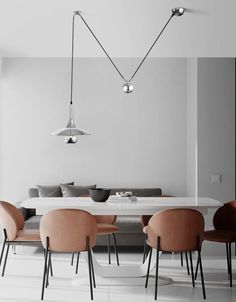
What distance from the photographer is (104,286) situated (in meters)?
4.98

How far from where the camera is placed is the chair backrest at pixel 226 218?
545 cm

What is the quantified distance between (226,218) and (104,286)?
Answer: 1413 mm

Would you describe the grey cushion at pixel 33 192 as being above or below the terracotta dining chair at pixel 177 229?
above

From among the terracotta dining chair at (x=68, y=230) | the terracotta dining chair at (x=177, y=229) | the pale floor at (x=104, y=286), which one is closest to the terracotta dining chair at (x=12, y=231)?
the pale floor at (x=104, y=286)

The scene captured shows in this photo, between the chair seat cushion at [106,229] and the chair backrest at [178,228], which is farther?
the chair seat cushion at [106,229]

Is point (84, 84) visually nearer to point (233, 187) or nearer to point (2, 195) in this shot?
point (2, 195)

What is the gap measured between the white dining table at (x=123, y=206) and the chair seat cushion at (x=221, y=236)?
0.29 metres

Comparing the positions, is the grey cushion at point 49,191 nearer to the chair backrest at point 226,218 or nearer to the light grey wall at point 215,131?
the light grey wall at point 215,131

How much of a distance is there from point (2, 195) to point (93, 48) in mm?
2584

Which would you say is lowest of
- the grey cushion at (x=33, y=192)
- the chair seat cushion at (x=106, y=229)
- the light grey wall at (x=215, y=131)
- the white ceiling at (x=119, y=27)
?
the chair seat cushion at (x=106, y=229)

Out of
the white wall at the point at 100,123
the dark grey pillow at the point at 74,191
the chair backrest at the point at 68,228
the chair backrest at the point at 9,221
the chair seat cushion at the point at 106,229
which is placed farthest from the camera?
the white wall at the point at 100,123

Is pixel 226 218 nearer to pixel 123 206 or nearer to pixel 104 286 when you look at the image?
pixel 123 206

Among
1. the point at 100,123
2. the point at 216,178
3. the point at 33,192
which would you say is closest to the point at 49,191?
the point at 33,192

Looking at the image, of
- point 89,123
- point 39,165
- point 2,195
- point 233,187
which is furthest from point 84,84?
point 233,187
